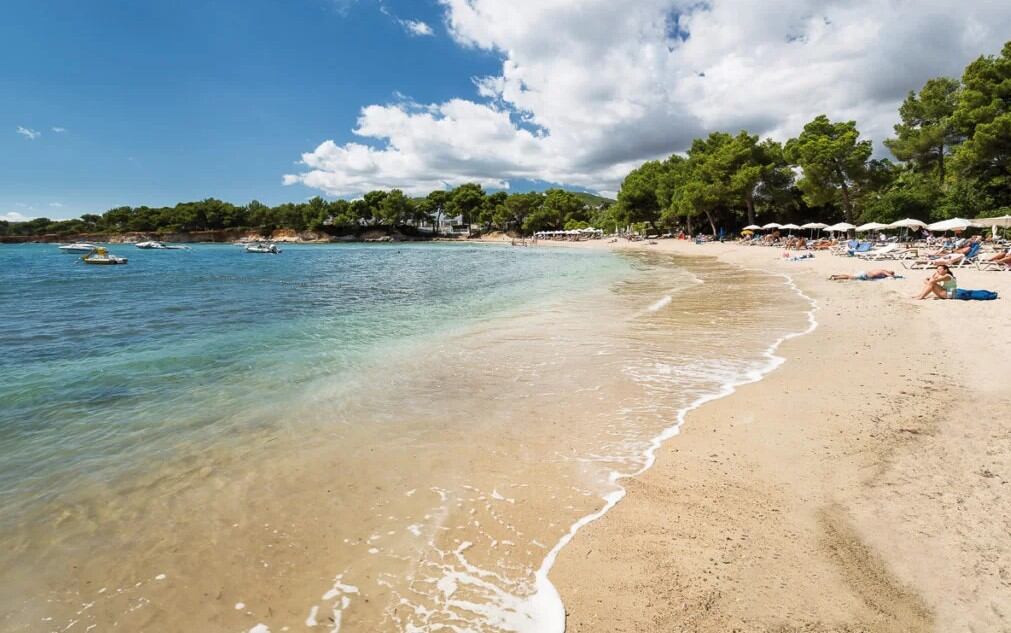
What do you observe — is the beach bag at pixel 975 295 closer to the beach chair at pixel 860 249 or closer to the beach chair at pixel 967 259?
the beach chair at pixel 967 259

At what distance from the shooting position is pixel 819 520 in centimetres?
351

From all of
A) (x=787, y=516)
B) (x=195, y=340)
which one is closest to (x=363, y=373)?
(x=195, y=340)

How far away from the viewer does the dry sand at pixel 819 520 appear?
8.86 ft

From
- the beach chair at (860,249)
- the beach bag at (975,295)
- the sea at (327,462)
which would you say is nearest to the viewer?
the sea at (327,462)

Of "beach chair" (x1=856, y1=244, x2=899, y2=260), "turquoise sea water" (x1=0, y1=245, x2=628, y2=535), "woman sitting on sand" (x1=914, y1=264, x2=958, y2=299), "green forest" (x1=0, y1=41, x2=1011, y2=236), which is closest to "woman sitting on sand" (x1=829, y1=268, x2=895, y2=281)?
"woman sitting on sand" (x1=914, y1=264, x2=958, y2=299)

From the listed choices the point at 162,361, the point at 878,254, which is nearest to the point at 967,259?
the point at 878,254

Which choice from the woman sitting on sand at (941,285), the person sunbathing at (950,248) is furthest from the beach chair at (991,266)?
the woman sitting on sand at (941,285)

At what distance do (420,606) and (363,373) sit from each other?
5822 mm

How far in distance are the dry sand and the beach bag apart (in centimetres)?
786

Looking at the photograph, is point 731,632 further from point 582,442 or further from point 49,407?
point 49,407

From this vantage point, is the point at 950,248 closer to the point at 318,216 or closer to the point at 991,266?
the point at 991,266

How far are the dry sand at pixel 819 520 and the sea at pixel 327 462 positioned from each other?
14.6 inches

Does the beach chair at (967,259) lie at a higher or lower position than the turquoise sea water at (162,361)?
higher

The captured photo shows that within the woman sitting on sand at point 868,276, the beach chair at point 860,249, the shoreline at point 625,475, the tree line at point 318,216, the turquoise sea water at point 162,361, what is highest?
the tree line at point 318,216
